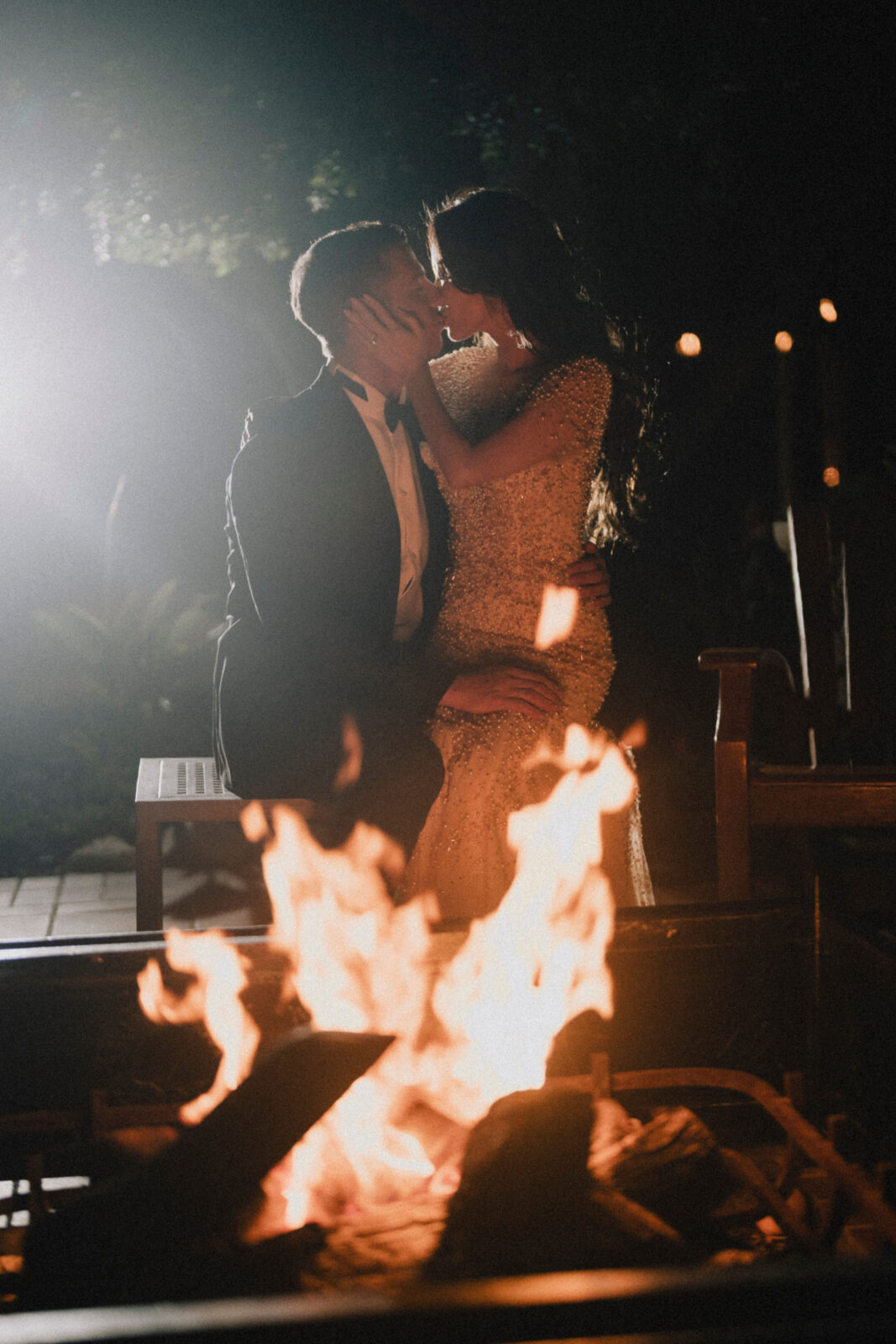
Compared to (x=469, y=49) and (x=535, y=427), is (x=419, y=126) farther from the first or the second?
(x=535, y=427)

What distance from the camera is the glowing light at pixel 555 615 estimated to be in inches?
76.7

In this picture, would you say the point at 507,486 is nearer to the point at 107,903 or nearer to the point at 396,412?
the point at 396,412

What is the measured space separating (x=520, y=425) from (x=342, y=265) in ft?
1.41

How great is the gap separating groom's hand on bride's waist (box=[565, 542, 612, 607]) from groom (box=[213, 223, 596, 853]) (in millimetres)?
343

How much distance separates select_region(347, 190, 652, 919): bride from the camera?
1.78 meters

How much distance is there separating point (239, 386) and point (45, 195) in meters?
1.65

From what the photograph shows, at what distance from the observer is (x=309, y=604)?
5.78 ft

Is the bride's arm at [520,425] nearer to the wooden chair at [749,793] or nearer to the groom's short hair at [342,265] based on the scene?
the groom's short hair at [342,265]

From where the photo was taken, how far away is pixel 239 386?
614 cm

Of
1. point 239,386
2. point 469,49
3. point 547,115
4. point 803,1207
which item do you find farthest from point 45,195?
point 803,1207

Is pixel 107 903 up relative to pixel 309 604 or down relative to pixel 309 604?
down

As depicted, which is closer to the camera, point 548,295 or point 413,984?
point 413,984

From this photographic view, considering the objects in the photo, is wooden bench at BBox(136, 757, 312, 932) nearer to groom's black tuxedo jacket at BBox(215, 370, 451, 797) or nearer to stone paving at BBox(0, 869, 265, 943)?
groom's black tuxedo jacket at BBox(215, 370, 451, 797)

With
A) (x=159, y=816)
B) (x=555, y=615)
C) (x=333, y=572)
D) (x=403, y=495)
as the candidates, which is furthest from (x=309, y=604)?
(x=159, y=816)
